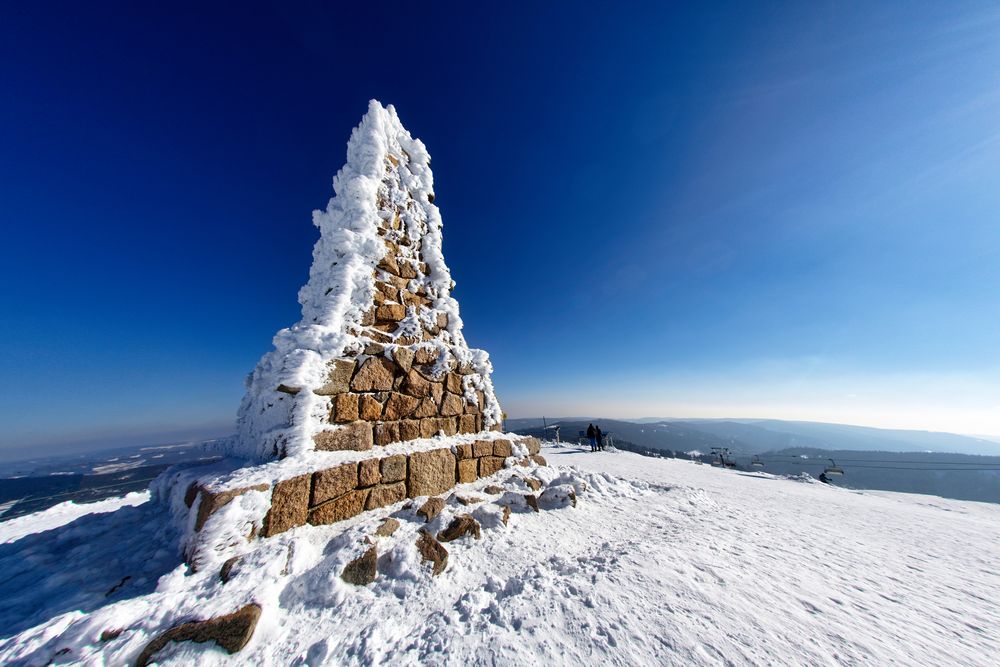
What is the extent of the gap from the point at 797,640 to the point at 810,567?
1684 millimetres

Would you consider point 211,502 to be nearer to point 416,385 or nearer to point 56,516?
point 416,385

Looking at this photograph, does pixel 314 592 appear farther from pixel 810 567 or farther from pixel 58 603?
pixel 810 567

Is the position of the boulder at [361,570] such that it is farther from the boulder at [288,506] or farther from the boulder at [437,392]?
the boulder at [437,392]

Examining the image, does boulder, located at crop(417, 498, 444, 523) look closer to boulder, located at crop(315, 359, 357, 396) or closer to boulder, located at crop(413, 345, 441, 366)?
boulder, located at crop(315, 359, 357, 396)

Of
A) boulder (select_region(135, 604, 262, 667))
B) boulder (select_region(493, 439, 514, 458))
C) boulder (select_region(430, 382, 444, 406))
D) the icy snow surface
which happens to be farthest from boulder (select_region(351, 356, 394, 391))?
the icy snow surface

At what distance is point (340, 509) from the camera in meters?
3.61

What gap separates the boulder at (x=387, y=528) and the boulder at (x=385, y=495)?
17.1 inches

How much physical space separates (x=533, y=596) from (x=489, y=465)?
9.27ft

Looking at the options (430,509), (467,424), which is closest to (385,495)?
(430,509)

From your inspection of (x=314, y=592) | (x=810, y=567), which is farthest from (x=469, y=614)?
(x=810, y=567)

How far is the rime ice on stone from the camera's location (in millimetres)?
3986

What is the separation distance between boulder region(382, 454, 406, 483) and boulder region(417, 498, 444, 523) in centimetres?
54

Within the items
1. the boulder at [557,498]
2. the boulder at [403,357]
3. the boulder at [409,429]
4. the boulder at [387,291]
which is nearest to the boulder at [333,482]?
the boulder at [409,429]

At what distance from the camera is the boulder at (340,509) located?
11.3ft
